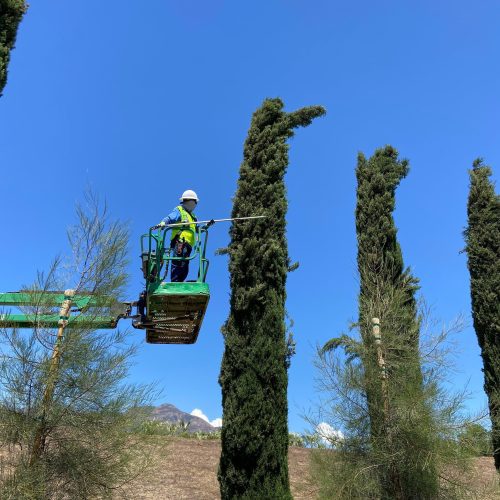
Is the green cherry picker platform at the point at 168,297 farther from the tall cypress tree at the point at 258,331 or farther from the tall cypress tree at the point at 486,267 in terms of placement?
the tall cypress tree at the point at 486,267

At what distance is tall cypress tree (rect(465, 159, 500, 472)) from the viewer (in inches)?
527

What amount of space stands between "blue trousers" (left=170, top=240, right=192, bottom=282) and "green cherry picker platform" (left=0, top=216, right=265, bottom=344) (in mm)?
89

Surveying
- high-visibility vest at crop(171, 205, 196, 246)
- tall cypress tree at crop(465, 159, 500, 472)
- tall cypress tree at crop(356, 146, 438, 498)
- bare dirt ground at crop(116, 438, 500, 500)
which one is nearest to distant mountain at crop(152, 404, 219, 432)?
bare dirt ground at crop(116, 438, 500, 500)

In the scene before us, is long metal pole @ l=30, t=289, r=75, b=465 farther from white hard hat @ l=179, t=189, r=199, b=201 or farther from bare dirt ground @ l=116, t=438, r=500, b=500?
bare dirt ground @ l=116, t=438, r=500, b=500

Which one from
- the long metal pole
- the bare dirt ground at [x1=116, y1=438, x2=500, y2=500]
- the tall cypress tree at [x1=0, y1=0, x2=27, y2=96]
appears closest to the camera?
the long metal pole

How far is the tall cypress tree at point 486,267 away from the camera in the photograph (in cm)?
1338

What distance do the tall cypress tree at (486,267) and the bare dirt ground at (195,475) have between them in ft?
8.92

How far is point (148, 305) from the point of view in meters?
6.29

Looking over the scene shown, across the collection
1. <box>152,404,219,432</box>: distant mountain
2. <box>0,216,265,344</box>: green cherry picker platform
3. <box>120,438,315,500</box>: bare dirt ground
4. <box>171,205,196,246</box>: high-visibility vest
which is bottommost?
<box>120,438,315,500</box>: bare dirt ground

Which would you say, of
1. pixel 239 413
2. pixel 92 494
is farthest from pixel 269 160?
pixel 92 494

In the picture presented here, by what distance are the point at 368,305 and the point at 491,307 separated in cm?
647

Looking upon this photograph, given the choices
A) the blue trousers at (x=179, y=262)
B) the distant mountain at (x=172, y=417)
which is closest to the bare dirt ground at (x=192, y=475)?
the distant mountain at (x=172, y=417)

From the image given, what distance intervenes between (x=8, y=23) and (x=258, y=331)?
7.11 metres

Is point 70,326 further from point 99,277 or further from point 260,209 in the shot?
point 260,209
